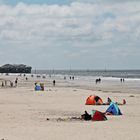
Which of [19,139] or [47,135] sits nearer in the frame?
[19,139]

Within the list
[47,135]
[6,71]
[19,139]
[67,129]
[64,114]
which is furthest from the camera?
[6,71]

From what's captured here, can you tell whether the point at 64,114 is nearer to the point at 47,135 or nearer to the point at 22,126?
the point at 22,126

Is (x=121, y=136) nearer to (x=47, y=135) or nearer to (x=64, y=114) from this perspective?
(x=47, y=135)

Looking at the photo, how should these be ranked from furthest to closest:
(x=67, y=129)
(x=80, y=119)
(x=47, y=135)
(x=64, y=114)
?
1. (x=64, y=114)
2. (x=80, y=119)
3. (x=67, y=129)
4. (x=47, y=135)

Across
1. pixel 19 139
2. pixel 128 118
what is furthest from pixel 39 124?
pixel 128 118

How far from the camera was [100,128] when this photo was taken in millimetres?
14852

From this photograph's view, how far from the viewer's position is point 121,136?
13141mm

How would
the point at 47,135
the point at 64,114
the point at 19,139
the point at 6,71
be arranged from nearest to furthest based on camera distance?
the point at 19,139
the point at 47,135
the point at 64,114
the point at 6,71

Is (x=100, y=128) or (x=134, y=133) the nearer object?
(x=134, y=133)

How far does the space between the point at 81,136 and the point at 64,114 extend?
714cm

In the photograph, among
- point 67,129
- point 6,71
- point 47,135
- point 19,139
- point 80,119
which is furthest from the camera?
point 6,71

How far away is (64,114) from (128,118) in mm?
3454

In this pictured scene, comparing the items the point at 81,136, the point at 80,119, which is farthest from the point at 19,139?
the point at 80,119

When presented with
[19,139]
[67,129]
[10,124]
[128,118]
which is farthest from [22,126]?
[128,118]
